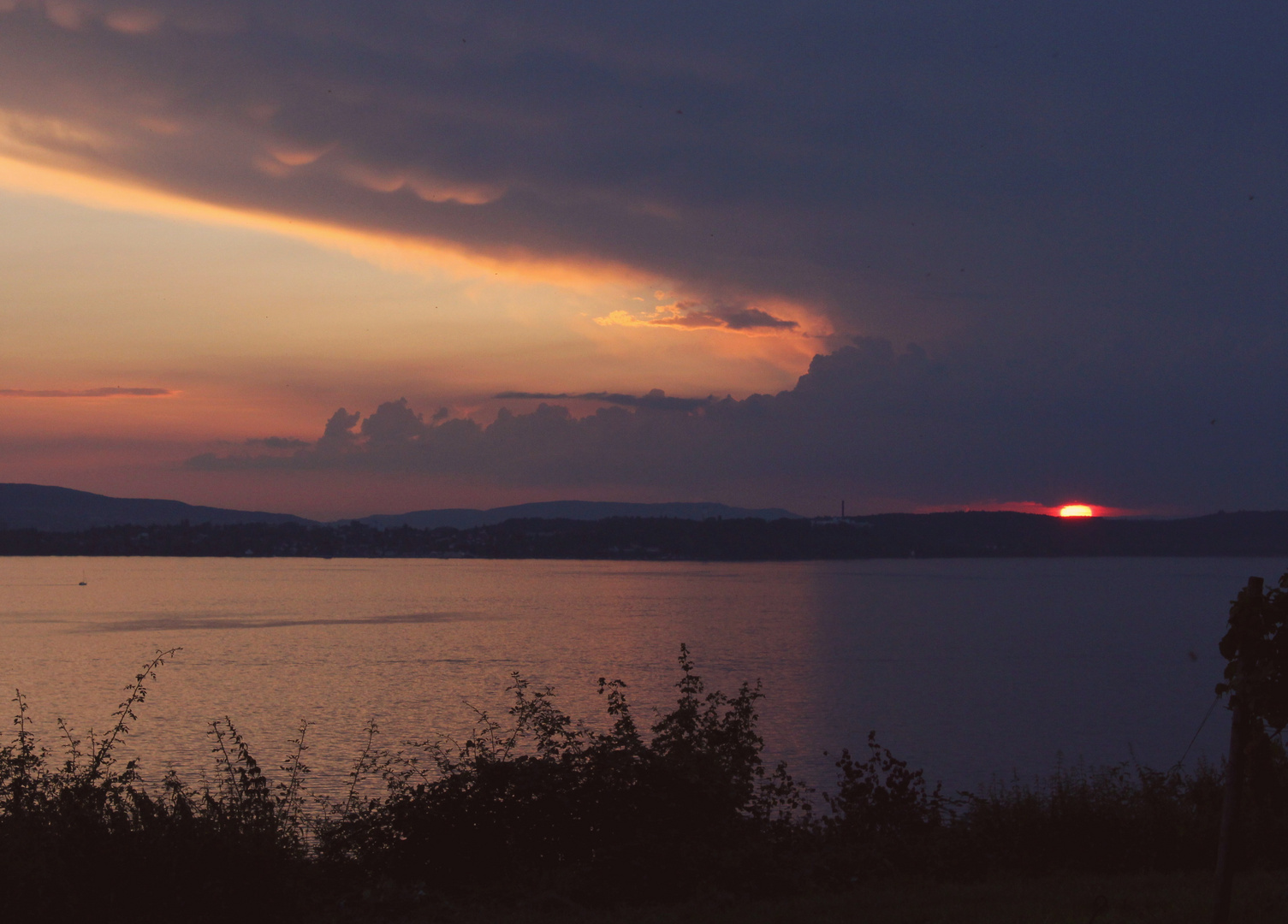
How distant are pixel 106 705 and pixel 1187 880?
41994 mm

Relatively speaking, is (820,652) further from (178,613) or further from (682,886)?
(178,613)

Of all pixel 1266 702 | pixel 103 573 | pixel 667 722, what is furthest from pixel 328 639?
pixel 103 573

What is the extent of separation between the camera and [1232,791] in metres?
9.11

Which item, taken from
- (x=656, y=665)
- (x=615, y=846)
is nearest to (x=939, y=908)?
(x=615, y=846)

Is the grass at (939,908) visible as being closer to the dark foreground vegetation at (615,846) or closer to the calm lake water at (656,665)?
the dark foreground vegetation at (615,846)

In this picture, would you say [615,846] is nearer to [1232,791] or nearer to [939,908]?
[939,908]

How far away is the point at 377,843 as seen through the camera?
13.1 meters

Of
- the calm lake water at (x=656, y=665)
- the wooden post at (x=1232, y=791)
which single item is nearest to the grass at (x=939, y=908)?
the wooden post at (x=1232, y=791)

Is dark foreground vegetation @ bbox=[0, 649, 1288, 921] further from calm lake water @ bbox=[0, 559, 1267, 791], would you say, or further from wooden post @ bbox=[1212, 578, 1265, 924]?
calm lake water @ bbox=[0, 559, 1267, 791]

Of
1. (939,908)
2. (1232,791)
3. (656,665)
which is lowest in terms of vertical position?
(656,665)

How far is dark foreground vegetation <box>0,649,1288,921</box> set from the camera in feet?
33.4

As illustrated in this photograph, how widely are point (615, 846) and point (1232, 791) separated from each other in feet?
21.3

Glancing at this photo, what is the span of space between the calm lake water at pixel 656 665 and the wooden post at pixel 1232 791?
65.8 feet

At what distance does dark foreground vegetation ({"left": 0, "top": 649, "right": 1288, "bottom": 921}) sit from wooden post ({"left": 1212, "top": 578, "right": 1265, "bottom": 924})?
0.57 ft
